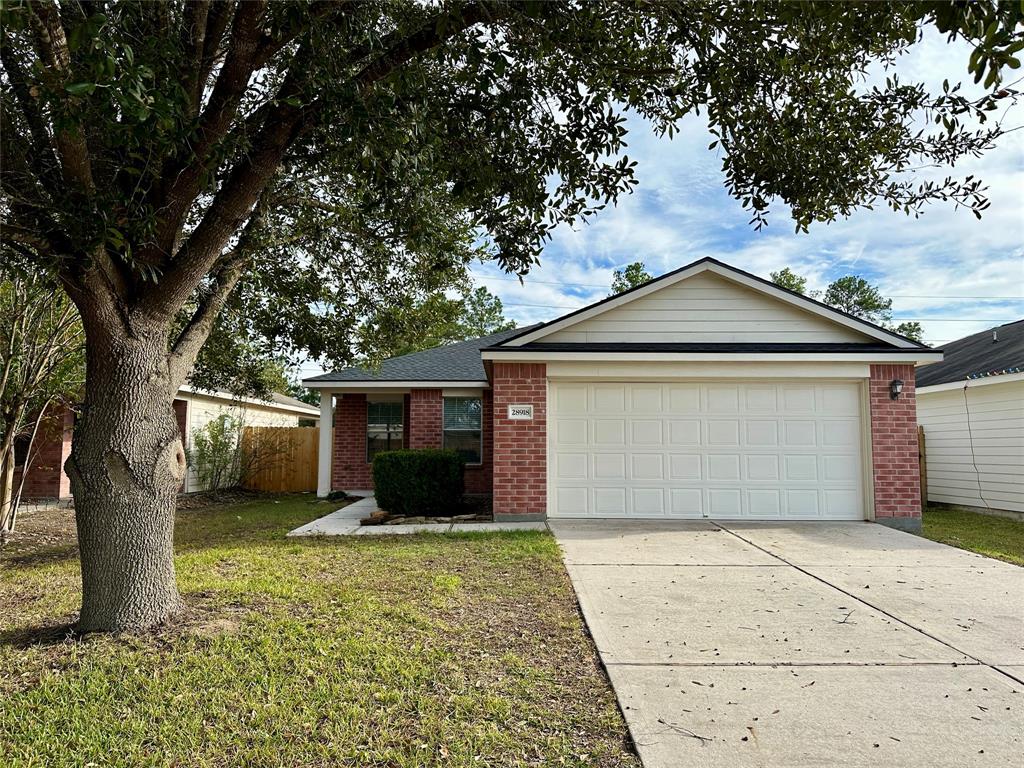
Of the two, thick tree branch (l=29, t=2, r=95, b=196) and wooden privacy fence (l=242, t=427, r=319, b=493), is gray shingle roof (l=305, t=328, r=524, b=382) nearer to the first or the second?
wooden privacy fence (l=242, t=427, r=319, b=493)

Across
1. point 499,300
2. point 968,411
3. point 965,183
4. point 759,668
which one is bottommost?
point 759,668

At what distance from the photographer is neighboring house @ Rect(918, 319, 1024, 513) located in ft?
35.4

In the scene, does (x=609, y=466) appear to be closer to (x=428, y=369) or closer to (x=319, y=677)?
(x=428, y=369)

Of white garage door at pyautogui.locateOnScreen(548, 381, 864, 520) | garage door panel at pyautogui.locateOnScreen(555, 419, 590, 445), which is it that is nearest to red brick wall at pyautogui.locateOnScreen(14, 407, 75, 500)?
garage door panel at pyautogui.locateOnScreen(555, 419, 590, 445)

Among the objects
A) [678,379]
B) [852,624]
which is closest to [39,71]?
[852,624]

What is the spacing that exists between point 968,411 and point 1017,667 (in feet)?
32.8

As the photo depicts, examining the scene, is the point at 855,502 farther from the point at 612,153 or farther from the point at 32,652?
the point at 32,652

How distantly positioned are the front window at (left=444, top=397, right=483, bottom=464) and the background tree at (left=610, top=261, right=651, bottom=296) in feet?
55.9

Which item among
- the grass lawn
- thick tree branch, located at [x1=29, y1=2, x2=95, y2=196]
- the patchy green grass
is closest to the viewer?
the grass lawn

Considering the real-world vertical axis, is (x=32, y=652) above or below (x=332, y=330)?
below

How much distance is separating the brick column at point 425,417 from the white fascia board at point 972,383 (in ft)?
34.1

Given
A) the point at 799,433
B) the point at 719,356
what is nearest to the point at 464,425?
the point at 719,356

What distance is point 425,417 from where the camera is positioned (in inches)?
554

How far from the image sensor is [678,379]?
31.9 ft
